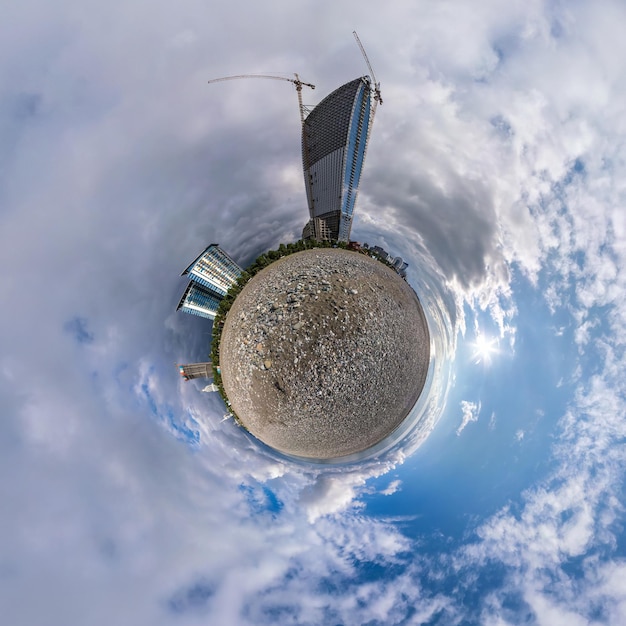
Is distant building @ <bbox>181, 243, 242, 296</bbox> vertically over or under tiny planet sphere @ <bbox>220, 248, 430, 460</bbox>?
over

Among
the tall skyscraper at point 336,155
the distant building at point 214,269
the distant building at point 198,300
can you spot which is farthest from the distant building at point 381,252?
the distant building at point 198,300

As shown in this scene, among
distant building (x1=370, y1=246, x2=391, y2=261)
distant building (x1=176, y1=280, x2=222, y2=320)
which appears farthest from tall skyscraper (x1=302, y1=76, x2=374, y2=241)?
distant building (x1=176, y1=280, x2=222, y2=320)

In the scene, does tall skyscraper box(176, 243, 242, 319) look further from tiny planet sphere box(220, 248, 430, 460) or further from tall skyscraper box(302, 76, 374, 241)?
tiny planet sphere box(220, 248, 430, 460)

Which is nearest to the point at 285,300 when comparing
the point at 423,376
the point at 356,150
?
the point at 423,376

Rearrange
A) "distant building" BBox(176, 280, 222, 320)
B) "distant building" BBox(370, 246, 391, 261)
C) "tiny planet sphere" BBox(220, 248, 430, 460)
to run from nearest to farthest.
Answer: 1. "tiny planet sphere" BBox(220, 248, 430, 460)
2. "distant building" BBox(370, 246, 391, 261)
3. "distant building" BBox(176, 280, 222, 320)

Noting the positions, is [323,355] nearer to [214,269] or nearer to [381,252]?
[381,252]

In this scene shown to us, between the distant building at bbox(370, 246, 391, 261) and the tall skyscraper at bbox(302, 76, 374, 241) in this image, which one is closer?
the distant building at bbox(370, 246, 391, 261)

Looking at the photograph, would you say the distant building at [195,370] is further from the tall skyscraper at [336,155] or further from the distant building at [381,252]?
the distant building at [381,252]

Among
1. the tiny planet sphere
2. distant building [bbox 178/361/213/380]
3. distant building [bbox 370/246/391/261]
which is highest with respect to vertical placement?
distant building [bbox 370/246/391/261]
